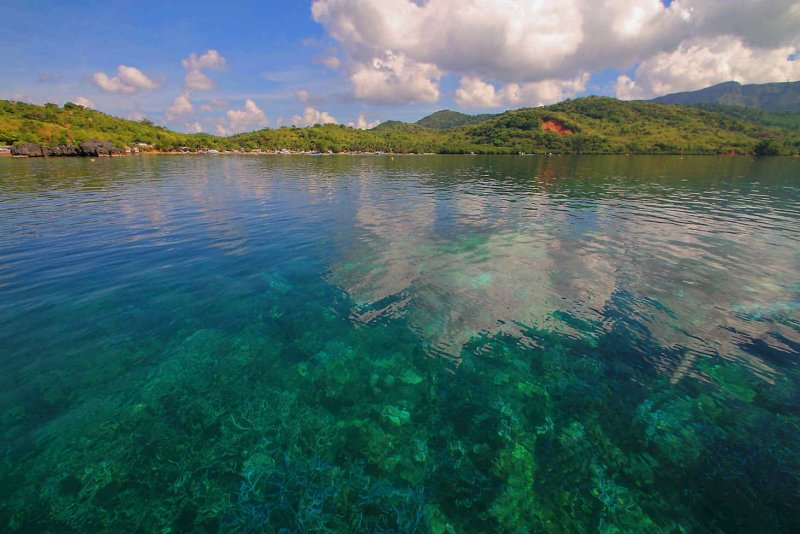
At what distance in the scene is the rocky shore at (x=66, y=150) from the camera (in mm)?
124000

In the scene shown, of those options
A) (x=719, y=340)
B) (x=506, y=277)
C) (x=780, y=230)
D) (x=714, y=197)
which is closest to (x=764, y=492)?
(x=719, y=340)

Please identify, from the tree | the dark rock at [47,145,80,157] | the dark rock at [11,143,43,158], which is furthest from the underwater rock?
the tree

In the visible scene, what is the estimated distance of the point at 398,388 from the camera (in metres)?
9.90

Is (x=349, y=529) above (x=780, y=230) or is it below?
below

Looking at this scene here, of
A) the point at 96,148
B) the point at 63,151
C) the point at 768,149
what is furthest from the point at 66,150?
the point at 768,149

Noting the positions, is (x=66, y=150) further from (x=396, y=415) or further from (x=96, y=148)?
(x=396, y=415)

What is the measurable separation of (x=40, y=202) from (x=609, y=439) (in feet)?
188

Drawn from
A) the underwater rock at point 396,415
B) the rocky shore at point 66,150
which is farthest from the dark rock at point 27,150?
the underwater rock at point 396,415

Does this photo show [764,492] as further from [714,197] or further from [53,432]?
[714,197]

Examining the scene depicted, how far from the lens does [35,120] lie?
551 ft

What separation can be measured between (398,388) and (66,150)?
622ft

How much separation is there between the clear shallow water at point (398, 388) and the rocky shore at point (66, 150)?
16010cm

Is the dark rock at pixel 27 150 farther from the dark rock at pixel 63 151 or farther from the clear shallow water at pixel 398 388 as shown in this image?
the clear shallow water at pixel 398 388

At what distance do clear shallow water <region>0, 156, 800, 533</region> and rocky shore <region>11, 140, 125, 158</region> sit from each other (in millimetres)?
160096
